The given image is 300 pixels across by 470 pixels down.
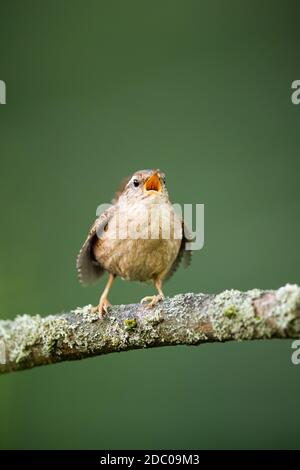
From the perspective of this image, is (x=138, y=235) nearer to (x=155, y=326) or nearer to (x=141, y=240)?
(x=141, y=240)

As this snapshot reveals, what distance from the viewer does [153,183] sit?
3328 mm

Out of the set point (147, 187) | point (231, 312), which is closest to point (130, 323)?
point (231, 312)

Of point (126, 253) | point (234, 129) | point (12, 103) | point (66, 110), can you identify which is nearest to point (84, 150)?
point (66, 110)

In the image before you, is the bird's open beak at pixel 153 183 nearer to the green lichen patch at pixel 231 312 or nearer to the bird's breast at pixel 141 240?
the bird's breast at pixel 141 240

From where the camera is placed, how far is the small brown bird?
3174 mm

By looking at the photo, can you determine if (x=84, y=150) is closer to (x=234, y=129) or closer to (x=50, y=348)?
(x=234, y=129)

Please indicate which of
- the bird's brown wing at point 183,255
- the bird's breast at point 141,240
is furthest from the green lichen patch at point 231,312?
the bird's brown wing at point 183,255

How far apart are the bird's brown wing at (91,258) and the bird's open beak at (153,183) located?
0.86 feet

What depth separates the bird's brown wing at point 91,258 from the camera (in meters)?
3.37

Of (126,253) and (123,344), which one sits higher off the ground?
(126,253)

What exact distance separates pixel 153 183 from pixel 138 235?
13.1 inches

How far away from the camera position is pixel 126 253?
3.21 m

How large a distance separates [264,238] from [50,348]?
1969 millimetres

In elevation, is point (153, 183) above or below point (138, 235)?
above
